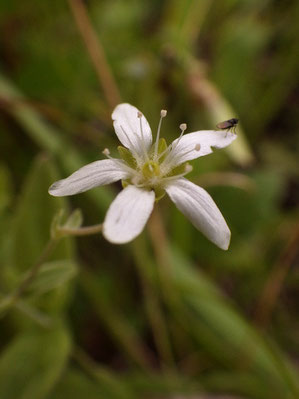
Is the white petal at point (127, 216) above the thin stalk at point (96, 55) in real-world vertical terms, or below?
below

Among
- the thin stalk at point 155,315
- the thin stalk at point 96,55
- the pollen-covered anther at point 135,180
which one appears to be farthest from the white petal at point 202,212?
the thin stalk at point 96,55

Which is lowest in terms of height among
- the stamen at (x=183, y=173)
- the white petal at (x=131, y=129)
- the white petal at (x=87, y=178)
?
the stamen at (x=183, y=173)

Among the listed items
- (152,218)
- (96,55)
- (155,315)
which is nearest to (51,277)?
(155,315)

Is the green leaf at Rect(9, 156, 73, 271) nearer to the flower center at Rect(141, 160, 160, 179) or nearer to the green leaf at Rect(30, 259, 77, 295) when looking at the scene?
the green leaf at Rect(30, 259, 77, 295)

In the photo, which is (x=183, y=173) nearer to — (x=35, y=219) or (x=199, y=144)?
(x=199, y=144)

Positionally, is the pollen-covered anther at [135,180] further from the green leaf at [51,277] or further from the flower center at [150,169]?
the green leaf at [51,277]

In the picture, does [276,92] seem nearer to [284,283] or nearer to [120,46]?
[120,46]

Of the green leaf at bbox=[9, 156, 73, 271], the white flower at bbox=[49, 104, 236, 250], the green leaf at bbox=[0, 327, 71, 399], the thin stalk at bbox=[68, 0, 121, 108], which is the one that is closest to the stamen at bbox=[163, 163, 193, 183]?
the white flower at bbox=[49, 104, 236, 250]
